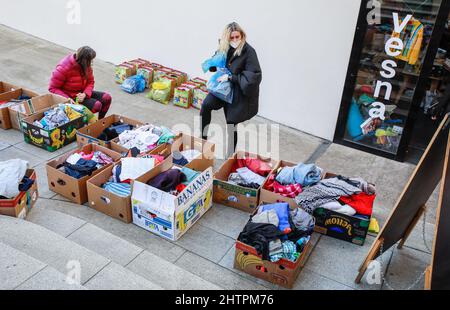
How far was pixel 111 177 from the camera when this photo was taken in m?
4.61

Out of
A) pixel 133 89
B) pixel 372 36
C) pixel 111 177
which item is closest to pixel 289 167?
pixel 111 177

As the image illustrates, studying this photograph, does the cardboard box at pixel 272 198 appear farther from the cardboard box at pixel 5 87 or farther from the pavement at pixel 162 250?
the cardboard box at pixel 5 87

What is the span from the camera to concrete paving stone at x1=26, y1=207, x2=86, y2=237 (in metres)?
4.10

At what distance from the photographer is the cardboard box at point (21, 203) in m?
3.80

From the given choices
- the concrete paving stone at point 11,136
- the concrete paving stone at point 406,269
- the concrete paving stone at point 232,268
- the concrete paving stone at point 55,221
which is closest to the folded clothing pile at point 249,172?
the concrete paving stone at point 232,268

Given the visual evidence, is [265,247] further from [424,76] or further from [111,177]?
[424,76]

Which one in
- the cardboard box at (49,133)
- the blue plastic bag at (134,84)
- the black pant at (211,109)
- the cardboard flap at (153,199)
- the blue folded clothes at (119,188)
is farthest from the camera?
the blue plastic bag at (134,84)

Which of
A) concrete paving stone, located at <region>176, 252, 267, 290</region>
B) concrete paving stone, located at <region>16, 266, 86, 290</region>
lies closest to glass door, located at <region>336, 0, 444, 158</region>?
concrete paving stone, located at <region>176, 252, 267, 290</region>

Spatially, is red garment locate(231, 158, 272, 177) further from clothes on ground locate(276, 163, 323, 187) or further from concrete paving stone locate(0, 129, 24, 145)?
concrete paving stone locate(0, 129, 24, 145)

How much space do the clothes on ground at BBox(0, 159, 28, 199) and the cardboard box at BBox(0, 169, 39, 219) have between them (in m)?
0.08

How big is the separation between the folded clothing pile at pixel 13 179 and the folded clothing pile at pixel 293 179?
232 centimetres

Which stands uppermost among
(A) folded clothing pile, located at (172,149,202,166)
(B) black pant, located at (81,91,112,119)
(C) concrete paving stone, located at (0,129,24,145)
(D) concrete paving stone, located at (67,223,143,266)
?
(B) black pant, located at (81,91,112,119)

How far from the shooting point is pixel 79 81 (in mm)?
5934

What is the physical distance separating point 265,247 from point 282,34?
12.2 ft
